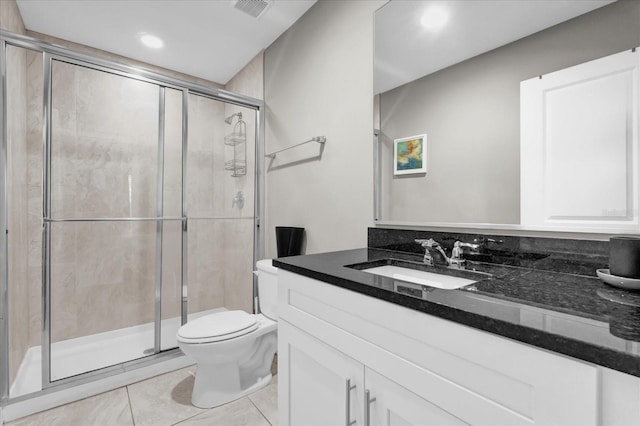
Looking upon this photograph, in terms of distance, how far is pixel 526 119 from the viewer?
1064 millimetres

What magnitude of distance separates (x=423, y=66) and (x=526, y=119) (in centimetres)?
54

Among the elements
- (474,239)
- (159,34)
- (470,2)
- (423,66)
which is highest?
(159,34)

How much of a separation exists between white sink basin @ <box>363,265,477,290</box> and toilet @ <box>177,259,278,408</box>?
2.31 feet

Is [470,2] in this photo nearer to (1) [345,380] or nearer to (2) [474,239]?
(2) [474,239]

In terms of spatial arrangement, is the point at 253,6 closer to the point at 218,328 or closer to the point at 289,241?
the point at 289,241

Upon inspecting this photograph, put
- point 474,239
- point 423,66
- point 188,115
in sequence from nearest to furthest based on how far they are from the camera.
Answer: point 474,239
point 423,66
point 188,115

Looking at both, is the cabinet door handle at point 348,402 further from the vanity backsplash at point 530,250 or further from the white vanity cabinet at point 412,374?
the vanity backsplash at point 530,250

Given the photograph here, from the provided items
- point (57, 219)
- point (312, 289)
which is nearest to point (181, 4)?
point (57, 219)

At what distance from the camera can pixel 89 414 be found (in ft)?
5.41

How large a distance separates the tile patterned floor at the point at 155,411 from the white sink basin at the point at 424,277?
1052 millimetres

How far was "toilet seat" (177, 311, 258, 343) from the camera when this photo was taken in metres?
1.66

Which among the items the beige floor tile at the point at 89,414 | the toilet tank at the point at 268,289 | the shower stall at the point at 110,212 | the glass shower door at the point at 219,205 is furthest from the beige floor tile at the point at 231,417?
the glass shower door at the point at 219,205

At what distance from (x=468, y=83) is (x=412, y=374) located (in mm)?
1103

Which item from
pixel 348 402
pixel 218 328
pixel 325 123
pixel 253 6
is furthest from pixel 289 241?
pixel 253 6
